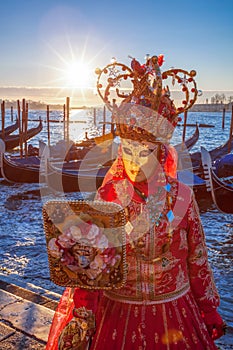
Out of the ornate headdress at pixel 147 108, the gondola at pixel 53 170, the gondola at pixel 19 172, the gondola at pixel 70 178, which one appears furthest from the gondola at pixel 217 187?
the ornate headdress at pixel 147 108

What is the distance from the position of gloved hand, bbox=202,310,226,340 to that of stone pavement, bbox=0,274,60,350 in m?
1.27

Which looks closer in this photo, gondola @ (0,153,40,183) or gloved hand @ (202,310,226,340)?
gloved hand @ (202,310,226,340)

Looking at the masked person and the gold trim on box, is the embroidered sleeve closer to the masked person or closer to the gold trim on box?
the masked person

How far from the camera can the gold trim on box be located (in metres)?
1.45

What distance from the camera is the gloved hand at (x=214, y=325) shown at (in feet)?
5.89

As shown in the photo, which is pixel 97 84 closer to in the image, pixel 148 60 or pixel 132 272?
pixel 148 60

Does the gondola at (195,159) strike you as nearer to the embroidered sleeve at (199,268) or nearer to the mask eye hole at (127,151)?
the embroidered sleeve at (199,268)

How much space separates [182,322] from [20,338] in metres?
1.41

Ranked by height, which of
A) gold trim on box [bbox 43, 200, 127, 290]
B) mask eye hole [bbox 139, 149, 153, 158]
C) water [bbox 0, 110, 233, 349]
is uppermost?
mask eye hole [bbox 139, 149, 153, 158]

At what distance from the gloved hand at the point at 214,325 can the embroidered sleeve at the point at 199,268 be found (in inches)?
1.0

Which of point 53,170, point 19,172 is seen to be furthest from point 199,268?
point 19,172

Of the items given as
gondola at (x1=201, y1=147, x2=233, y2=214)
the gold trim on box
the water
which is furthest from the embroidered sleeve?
gondola at (x1=201, y1=147, x2=233, y2=214)

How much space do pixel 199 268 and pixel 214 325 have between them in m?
0.27

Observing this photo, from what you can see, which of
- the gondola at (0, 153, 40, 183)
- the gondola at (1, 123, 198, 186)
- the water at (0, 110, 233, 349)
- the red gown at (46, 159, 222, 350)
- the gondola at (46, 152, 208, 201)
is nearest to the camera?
the red gown at (46, 159, 222, 350)
